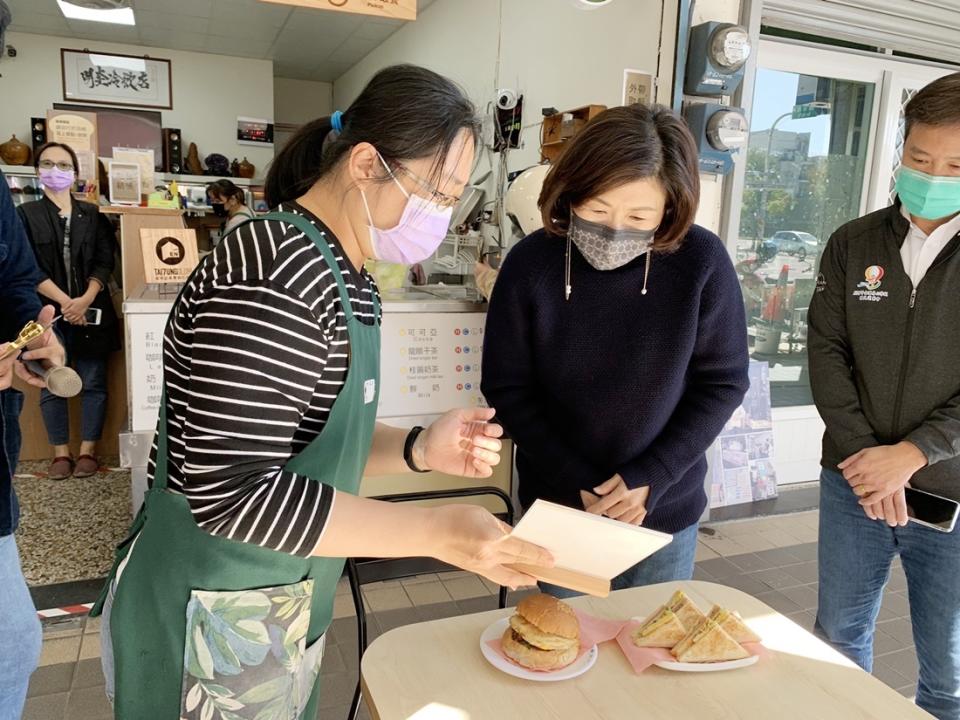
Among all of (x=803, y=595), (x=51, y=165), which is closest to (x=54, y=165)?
(x=51, y=165)

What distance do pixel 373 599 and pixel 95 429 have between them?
2318mm

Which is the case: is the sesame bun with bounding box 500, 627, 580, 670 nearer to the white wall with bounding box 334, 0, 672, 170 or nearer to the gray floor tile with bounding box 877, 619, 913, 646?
the white wall with bounding box 334, 0, 672, 170

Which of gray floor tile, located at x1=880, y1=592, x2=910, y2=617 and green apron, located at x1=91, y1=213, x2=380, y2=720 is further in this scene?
gray floor tile, located at x1=880, y1=592, x2=910, y2=617

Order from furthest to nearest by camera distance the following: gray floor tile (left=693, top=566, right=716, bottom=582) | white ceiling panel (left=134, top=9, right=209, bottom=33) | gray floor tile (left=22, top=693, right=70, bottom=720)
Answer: white ceiling panel (left=134, top=9, right=209, bottom=33) < gray floor tile (left=693, top=566, right=716, bottom=582) < gray floor tile (left=22, top=693, right=70, bottom=720)

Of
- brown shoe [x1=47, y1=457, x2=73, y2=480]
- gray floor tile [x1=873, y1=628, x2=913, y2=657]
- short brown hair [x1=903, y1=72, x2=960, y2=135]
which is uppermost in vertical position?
short brown hair [x1=903, y1=72, x2=960, y2=135]

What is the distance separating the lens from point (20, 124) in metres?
8.07

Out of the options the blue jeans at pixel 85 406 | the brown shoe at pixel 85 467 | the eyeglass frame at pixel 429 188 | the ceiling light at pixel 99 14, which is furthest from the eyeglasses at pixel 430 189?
the ceiling light at pixel 99 14

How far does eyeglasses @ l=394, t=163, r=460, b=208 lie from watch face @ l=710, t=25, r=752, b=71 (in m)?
2.50

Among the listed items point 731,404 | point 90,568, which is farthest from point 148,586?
point 90,568

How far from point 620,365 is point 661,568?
0.52m

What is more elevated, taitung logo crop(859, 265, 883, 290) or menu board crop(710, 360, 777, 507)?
taitung logo crop(859, 265, 883, 290)

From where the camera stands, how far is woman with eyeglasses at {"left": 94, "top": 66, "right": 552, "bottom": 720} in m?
0.88

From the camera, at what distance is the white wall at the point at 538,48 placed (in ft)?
12.2

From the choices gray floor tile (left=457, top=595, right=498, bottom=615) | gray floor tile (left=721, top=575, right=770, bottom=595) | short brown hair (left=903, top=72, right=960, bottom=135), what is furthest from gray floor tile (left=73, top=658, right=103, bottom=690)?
short brown hair (left=903, top=72, right=960, bottom=135)
